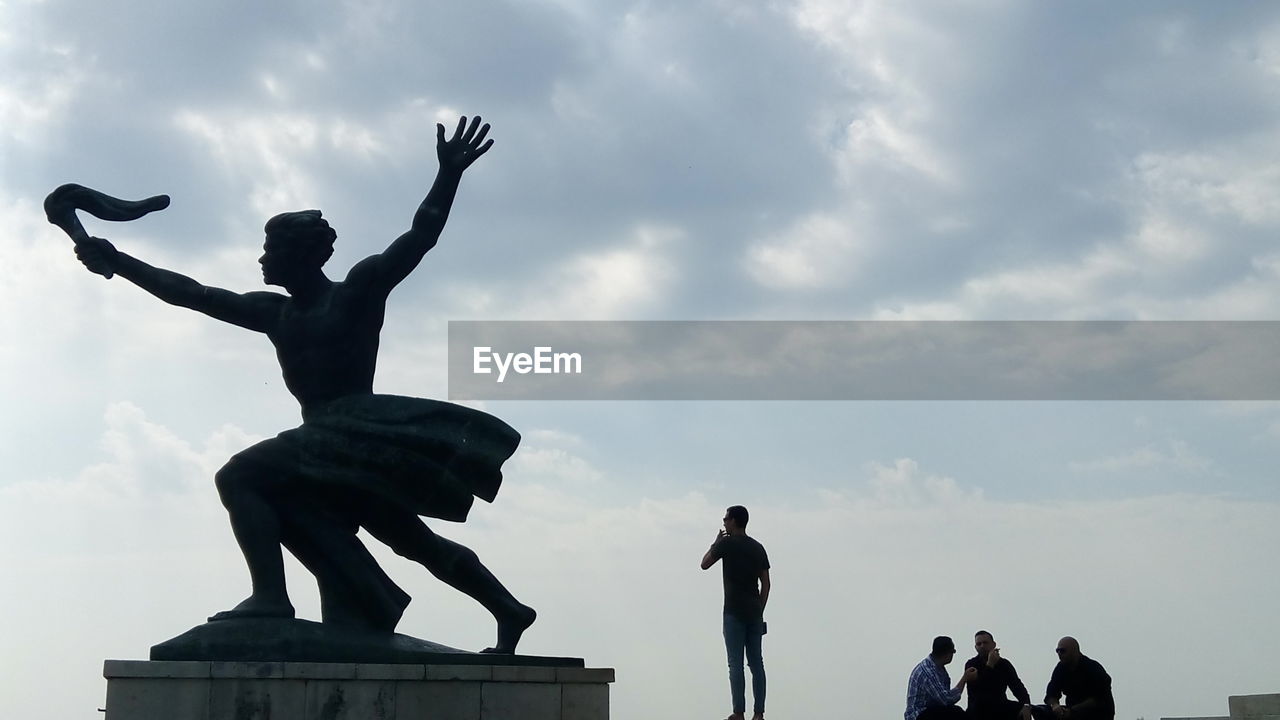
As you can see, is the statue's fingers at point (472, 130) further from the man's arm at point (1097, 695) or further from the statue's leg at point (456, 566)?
the man's arm at point (1097, 695)

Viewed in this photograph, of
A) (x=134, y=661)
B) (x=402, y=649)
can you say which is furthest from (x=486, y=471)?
(x=134, y=661)

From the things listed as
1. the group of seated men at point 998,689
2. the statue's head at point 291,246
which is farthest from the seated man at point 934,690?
the statue's head at point 291,246

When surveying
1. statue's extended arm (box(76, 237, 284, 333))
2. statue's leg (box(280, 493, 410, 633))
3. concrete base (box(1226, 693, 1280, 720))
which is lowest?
concrete base (box(1226, 693, 1280, 720))

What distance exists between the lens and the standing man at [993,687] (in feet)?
32.4

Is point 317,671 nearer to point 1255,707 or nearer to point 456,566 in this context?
point 456,566

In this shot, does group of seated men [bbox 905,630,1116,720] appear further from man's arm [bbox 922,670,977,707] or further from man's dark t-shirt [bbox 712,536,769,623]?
man's dark t-shirt [bbox 712,536,769,623]

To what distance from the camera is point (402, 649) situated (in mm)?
8320

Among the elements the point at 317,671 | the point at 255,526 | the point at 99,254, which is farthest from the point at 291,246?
the point at 317,671

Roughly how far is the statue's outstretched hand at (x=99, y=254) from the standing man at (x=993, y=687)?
653 centimetres

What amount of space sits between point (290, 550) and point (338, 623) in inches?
23.3

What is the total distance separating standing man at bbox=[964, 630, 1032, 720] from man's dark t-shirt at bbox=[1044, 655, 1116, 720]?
37cm

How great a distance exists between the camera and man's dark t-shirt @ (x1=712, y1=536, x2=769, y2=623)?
9.89 m

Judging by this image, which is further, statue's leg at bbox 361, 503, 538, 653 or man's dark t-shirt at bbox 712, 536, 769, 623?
man's dark t-shirt at bbox 712, 536, 769, 623

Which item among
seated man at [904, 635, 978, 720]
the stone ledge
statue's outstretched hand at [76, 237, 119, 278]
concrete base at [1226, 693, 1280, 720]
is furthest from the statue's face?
concrete base at [1226, 693, 1280, 720]
